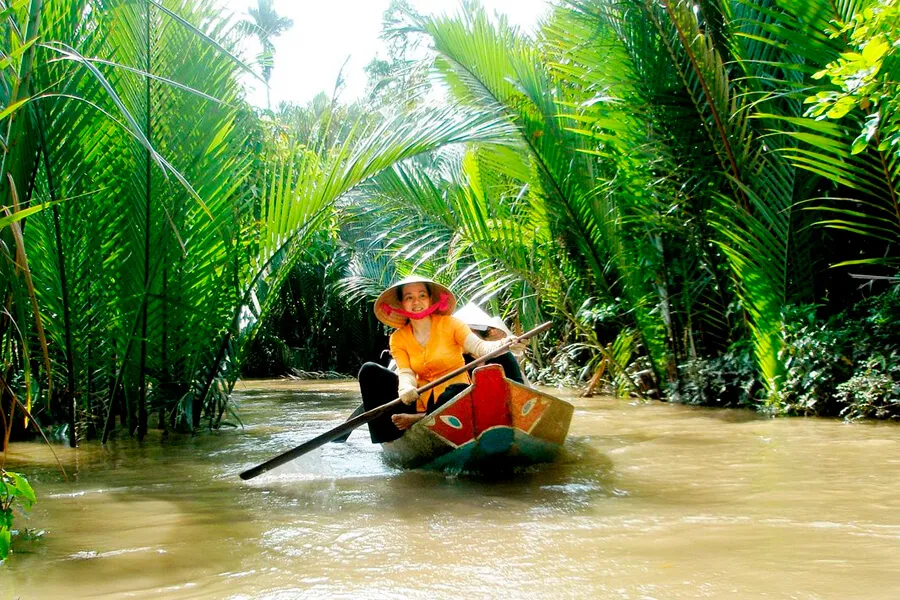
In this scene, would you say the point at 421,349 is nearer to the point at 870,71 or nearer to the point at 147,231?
the point at 147,231

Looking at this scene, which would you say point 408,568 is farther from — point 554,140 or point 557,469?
point 554,140

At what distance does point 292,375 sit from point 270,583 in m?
12.8

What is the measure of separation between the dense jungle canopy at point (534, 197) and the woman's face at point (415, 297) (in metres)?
0.90

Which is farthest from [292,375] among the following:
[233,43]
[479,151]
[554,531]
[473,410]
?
[554,531]

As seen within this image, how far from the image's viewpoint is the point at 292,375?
49.1 ft

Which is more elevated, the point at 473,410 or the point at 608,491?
the point at 473,410

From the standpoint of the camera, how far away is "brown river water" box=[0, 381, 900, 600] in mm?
2357

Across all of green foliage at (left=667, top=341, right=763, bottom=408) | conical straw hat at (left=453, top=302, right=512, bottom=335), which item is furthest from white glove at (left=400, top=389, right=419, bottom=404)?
green foliage at (left=667, top=341, right=763, bottom=408)

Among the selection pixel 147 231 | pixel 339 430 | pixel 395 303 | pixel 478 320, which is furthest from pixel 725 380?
pixel 147 231

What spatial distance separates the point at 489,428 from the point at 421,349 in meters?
0.89

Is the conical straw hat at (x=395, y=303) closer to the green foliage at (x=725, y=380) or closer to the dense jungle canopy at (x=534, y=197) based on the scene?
the dense jungle canopy at (x=534, y=197)

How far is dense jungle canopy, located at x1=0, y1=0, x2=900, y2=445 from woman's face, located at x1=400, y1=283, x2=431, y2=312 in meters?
0.90

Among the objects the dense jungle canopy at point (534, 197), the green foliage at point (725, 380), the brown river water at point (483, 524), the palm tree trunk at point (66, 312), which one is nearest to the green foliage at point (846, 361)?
the dense jungle canopy at point (534, 197)

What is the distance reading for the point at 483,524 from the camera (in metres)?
3.11
